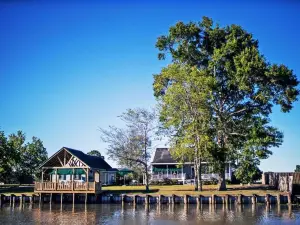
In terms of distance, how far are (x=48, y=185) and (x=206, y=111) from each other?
20.1 meters

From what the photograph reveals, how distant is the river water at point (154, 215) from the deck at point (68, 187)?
2328 millimetres

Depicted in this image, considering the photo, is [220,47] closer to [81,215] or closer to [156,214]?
[156,214]

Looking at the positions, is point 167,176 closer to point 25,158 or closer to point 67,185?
point 67,185

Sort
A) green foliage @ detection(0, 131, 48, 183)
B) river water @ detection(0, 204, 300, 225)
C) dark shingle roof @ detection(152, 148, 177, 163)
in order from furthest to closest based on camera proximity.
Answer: green foliage @ detection(0, 131, 48, 183) → dark shingle roof @ detection(152, 148, 177, 163) → river water @ detection(0, 204, 300, 225)

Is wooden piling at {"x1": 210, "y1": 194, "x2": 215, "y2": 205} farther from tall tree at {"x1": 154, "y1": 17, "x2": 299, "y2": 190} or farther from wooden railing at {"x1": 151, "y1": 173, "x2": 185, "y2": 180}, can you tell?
wooden railing at {"x1": 151, "y1": 173, "x2": 185, "y2": 180}

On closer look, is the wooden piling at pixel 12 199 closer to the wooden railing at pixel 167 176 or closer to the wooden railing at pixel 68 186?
the wooden railing at pixel 68 186

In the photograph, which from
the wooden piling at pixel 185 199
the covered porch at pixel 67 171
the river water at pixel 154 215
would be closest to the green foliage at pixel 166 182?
the covered porch at pixel 67 171

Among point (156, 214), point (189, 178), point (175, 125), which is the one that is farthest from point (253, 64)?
point (189, 178)

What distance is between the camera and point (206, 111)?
41.8 metres

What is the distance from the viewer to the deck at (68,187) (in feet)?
130

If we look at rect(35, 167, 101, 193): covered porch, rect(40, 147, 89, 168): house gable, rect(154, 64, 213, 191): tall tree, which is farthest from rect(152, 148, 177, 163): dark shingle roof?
rect(40, 147, 89, 168): house gable

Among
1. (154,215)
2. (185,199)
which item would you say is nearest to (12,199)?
(154,215)

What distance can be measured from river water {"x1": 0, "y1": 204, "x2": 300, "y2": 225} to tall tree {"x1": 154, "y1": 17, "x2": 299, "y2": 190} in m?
8.49

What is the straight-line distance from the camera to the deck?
39594 mm
